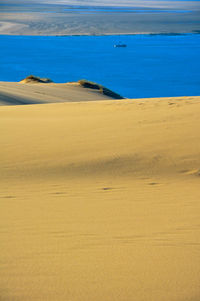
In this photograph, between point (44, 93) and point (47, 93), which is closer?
point (44, 93)

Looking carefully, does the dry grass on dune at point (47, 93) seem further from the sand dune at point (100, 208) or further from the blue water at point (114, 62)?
the blue water at point (114, 62)

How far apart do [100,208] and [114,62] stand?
69714 mm

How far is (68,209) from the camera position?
180 inches

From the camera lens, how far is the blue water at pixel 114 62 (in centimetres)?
5642

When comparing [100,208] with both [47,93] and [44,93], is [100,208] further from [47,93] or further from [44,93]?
[47,93]

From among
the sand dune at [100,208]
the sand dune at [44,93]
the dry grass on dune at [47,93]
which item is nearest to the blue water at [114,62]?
the dry grass on dune at [47,93]

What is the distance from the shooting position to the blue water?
56419 mm

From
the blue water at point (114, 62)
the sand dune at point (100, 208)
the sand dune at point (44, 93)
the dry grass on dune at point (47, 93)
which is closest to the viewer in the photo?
the sand dune at point (100, 208)

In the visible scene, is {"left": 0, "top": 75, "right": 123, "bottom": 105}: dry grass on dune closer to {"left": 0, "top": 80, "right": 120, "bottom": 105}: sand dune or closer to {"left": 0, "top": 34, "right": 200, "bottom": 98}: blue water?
{"left": 0, "top": 80, "right": 120, "bottom": 105}: sand dune

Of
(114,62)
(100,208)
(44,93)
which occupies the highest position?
(114,62)

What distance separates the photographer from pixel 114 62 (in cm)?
7294

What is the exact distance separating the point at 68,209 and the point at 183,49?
87.3 m

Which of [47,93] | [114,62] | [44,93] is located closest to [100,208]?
[44,93]

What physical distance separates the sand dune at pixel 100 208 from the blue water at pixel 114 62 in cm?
4036
